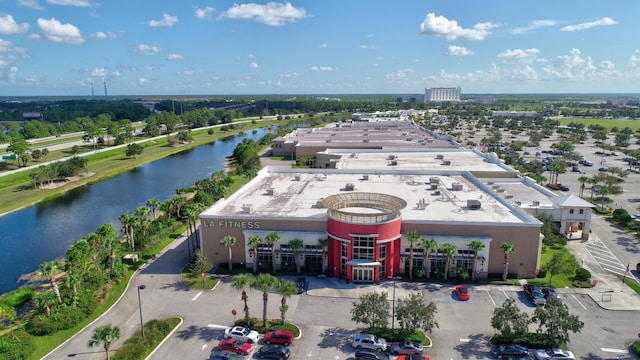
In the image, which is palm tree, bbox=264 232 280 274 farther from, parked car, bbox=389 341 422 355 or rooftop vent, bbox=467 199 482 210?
rooftop vent, bbox=467 199 482 210

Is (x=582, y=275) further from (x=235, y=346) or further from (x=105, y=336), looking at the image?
(x=105, y=336)

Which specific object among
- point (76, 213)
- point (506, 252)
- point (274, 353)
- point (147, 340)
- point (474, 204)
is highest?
point (474, 204)

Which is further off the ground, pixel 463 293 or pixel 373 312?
pixel 373 312

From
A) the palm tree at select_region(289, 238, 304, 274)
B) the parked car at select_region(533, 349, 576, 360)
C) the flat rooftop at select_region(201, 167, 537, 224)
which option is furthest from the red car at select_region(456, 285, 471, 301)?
the palm tree at select_region(289, 238, 304, 274)

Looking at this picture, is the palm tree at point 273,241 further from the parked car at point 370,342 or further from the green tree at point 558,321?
the green tree at point 558,321

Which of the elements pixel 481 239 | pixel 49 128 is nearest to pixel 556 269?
pixel 481 239

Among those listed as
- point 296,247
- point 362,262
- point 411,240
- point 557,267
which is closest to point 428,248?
point 411,240

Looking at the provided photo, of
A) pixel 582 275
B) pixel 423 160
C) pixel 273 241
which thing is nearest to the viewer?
pixel 582 275
